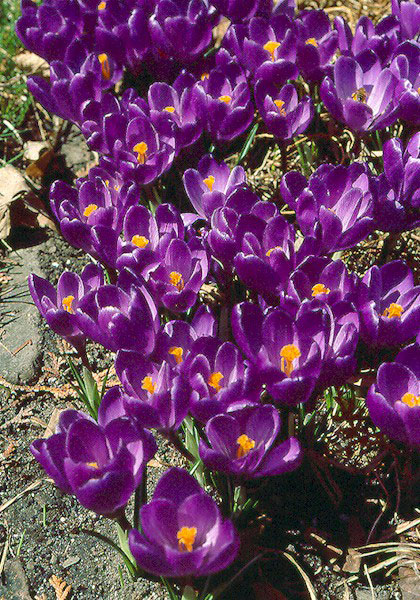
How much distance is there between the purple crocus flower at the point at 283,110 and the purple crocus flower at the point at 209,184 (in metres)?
0.25

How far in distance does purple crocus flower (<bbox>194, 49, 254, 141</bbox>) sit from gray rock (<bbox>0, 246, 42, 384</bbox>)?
845 mm

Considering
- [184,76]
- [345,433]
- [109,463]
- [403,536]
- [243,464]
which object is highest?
[184,76]

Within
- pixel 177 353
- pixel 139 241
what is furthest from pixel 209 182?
pixel 177 353

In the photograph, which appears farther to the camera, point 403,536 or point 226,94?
point 226,94

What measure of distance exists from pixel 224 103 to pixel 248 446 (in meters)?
1.21

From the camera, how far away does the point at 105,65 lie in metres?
2.58


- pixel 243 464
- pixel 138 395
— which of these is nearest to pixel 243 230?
pixel 138 395

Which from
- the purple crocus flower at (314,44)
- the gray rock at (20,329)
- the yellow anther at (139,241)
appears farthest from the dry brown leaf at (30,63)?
the yellow anther at (139,241)

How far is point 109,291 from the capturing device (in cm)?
167

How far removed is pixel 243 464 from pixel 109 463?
0.28m

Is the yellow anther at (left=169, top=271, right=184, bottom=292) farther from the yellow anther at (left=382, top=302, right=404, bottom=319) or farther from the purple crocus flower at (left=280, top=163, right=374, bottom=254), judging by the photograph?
the yellow anther at (left=382, top=302, right=404, bottom=319)

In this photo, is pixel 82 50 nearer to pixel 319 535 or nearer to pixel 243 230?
pixel 243 230

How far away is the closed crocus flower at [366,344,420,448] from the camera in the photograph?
4.83ft

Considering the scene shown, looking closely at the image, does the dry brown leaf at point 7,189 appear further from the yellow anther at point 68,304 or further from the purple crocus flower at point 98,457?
the purple crocus flower at point 98,457
